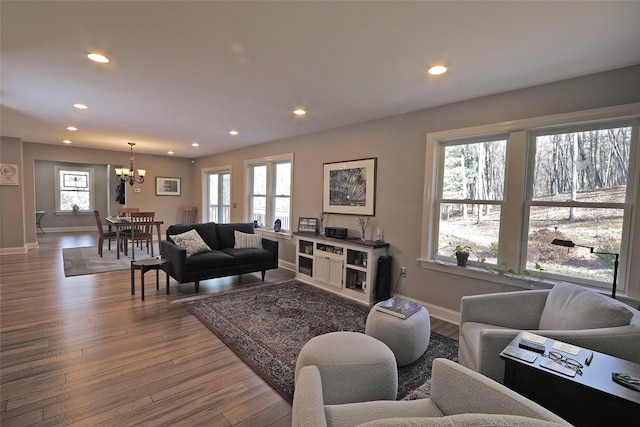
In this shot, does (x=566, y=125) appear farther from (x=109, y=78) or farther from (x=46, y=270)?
(x=46, y=270)

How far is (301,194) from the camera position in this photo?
207 inches

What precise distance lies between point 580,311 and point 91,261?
7102 mm

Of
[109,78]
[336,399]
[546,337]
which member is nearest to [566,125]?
[546,337]

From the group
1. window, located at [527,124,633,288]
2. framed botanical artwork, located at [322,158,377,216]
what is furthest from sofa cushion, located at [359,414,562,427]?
framed botanical artwork, located at [322,158,377,216]

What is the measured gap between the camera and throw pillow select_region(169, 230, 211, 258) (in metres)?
4.21

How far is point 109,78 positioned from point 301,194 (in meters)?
3.11

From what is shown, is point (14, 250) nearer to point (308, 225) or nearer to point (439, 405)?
point (308, 225)

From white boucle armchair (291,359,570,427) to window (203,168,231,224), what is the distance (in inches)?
266

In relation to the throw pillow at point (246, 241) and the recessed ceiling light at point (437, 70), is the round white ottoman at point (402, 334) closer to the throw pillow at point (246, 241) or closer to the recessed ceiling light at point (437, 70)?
the recessed ceiling light at point (437, 70)

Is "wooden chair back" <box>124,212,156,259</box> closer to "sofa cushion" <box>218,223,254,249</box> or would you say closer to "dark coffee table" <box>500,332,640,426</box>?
"sofa cushion" <box>218,223,254,249</box>

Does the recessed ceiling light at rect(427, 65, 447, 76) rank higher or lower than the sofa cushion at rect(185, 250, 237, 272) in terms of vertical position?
higher

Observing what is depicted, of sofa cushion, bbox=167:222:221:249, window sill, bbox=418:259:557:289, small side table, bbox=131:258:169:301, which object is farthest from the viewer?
sofa cushion, bbox=167:222:221:249

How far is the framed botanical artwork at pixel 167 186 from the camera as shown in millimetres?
8484

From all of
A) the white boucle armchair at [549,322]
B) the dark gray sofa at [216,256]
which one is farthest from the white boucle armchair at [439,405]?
the dark gray sofa at [216,256]
